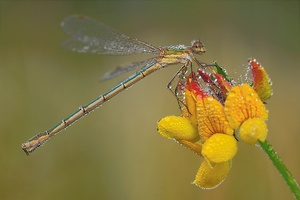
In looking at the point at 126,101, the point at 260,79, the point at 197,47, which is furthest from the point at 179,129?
the point at 126,101

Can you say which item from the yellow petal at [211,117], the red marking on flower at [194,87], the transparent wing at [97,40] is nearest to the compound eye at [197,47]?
the transparent wing at [97,40]

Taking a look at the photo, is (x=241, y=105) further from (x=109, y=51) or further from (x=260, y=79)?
(x=109, y=51)

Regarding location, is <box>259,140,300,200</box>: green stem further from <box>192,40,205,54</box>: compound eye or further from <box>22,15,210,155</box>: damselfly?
<box>192,40,205,54</box>: compound eye

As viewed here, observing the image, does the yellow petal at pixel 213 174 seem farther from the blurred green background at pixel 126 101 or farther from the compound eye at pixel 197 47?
the blurred green background at pixel 126 101

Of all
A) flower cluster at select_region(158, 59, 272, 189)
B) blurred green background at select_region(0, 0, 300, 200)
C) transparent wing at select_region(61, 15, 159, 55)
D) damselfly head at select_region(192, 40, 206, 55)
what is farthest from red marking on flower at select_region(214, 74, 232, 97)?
blurred green background at select_region(0, 0, 300, 200)

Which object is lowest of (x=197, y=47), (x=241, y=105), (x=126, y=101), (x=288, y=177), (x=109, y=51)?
(x=288, y=177)
